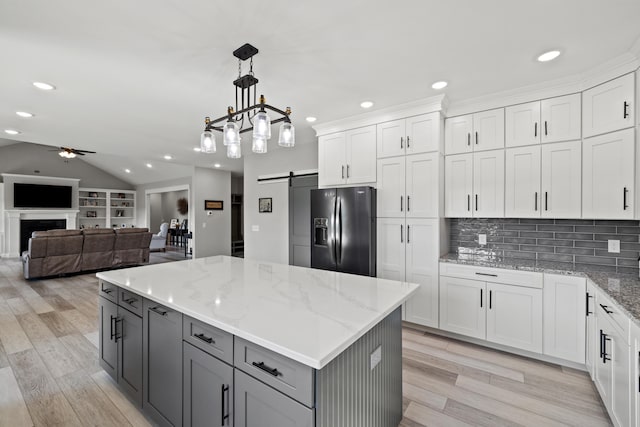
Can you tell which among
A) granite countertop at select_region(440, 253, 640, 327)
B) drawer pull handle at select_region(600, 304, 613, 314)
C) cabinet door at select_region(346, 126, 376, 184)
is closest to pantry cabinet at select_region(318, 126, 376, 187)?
cabinet door at select_region(346, 126, 376, 184)

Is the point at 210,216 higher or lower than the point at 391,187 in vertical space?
lower

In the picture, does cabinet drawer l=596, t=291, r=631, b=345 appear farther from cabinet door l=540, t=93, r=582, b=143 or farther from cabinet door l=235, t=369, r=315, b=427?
cabinet door l=235, t=369, r=315, b=427

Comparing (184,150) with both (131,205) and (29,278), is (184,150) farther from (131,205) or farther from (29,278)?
(131,205)

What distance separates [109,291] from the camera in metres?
2.21

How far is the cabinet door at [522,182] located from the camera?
2770mm

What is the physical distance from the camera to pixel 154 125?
4.09 m

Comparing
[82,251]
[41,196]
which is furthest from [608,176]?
[41,196]

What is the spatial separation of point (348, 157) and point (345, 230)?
956mm

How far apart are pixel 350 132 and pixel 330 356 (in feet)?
10.3

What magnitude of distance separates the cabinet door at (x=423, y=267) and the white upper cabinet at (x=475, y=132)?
2.89 ft

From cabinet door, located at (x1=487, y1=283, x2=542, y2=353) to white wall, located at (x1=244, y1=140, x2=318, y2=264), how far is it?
10.3 ft

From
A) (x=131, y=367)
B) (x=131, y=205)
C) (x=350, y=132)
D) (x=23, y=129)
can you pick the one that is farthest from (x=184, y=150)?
(x=131, y=205)

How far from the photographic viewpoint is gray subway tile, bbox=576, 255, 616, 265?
263 centimetres

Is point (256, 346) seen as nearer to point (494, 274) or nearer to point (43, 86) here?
point (494, 274)
